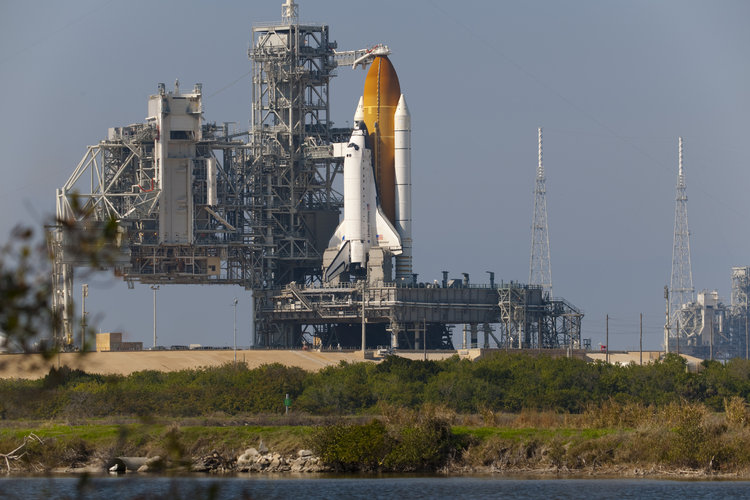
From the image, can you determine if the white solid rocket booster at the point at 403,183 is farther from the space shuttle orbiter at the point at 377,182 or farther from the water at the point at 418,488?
the water at the point at 418,488

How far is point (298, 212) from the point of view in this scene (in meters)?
109

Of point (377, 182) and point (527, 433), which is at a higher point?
point (377, 182)

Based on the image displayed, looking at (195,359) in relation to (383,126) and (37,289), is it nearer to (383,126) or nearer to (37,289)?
(383,126)

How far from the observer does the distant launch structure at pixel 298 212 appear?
99.6 metres

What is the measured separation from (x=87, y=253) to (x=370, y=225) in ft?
297

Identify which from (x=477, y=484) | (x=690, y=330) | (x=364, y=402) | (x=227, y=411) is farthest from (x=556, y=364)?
(x=690, y=330)

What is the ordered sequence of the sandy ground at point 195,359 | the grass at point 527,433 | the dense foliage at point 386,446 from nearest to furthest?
the dense foliage at point 386,446 < the grass at point 527,433 < the sandy ground at point 195,359

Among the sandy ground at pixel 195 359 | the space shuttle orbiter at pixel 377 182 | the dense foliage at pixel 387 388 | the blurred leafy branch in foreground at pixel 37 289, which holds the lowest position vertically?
the dense foliage at pixel 387 388

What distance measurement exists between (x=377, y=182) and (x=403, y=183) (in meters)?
Answer: 2.18

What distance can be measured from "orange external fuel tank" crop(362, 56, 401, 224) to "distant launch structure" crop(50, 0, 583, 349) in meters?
0.11

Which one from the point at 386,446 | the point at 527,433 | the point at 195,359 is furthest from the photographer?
the point at 195,359

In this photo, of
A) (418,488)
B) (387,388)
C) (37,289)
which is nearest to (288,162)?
(387,388)

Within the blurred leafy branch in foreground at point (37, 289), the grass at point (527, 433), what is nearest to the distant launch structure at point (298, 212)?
the grass at point (527, 433)

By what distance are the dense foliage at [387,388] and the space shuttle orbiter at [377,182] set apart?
21.7m
